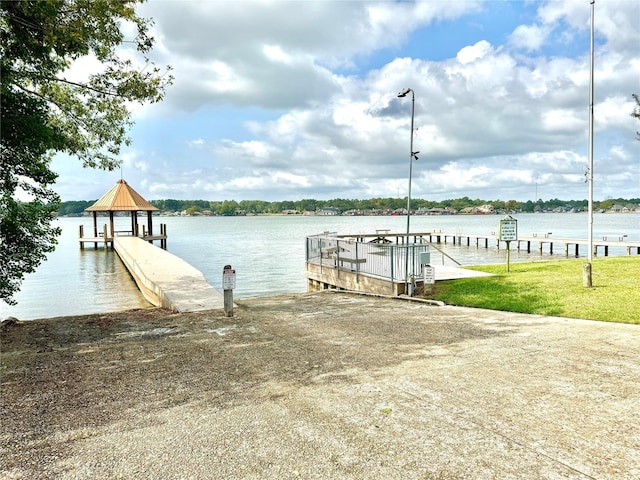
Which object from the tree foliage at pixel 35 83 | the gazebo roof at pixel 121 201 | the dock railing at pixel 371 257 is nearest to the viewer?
the tree foliage at pixel 35 83

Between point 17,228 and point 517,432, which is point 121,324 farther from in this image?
point 517,432

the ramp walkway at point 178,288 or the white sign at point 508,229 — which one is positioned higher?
→ the white sign at point 508,229

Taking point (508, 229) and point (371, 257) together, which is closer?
point (371, 257)

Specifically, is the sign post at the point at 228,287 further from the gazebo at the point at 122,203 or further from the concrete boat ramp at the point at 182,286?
the gazebo at the point at 122,203

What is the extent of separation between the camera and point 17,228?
8.59 m

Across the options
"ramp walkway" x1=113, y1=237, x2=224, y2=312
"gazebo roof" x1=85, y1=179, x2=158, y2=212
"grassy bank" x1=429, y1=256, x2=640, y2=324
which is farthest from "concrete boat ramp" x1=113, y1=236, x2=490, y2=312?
"gazebo roof" x1=85, y1=179, x2=158, y2=212

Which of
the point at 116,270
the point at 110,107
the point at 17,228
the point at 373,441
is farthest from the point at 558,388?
the point at 116,270

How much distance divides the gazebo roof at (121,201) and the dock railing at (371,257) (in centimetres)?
3172

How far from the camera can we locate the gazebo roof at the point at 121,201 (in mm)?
44344

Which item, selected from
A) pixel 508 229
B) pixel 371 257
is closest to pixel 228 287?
pixel 371 257

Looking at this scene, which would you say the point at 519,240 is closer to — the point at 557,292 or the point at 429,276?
the point at 557,292

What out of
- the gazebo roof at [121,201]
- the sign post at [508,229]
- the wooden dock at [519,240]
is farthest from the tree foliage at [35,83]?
the gazebo roof at [121,201]

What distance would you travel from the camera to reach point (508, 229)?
1493 centimetres

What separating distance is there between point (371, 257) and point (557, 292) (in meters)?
5.36
